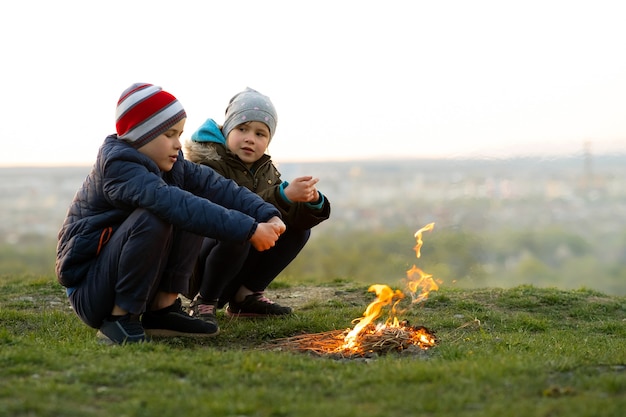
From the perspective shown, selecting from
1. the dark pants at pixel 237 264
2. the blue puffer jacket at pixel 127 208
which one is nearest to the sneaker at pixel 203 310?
the dark pants at pixel 237 264

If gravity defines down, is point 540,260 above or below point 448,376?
below

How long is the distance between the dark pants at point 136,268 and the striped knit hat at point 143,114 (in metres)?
0.57

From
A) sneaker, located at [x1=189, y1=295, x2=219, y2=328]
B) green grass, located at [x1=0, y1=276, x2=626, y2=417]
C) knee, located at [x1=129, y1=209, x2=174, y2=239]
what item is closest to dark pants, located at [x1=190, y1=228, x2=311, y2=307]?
sneaker, located at [x1=189, y1=295, x2=219, y2=328]

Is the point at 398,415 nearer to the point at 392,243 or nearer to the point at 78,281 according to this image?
the point at 78,281

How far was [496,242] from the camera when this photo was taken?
61.1ft

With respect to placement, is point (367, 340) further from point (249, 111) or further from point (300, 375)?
point (249, 111)

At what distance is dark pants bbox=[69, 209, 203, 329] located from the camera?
18.7 ft

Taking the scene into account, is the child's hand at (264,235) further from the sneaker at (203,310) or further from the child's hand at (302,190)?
the sneaker at (203,310)

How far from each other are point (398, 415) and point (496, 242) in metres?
14.9

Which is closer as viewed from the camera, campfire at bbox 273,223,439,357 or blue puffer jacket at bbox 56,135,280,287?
blue puffer jacket at bbox 56,135,280,287

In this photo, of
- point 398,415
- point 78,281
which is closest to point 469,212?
point 78,281

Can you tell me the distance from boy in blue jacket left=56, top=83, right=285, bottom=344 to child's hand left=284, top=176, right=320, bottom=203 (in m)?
0.52

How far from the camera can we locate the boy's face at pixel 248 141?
277 inches

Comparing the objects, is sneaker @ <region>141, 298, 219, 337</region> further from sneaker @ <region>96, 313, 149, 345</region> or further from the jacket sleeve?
the jacket sleeve
